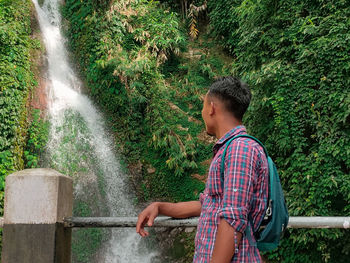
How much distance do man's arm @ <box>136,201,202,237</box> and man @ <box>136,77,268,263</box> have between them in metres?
0.36

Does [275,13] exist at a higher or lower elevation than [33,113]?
higher

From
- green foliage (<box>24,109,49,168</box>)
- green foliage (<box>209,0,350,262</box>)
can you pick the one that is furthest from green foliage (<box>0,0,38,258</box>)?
green foliage (<box>209,0,350,262</box>)

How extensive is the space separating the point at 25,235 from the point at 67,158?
736 cm

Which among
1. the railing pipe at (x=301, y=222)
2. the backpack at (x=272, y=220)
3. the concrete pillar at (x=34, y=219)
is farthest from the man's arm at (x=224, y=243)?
the concrete pillar at (x=34, y=219)

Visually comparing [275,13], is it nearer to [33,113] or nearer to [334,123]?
[334,123]

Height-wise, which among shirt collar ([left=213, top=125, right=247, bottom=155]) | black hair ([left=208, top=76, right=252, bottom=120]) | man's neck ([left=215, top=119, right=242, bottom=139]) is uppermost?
black hair ([left=208, top=76, right=252, bottom=120])

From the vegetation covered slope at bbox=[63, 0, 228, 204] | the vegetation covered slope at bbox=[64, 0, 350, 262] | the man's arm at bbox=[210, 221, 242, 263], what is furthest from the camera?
the vegetation covered slope at bbox=[63, 0, 228, 204]

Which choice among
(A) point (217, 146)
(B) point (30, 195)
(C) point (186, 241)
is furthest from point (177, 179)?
(A) point (217, 146)

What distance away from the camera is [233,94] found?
159 centimetres

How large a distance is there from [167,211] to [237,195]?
67 cm

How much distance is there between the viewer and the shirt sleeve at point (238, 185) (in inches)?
52.9

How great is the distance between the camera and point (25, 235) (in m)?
2.43

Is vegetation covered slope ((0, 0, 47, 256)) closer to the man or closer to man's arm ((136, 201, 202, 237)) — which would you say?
man's arm ((136, 201, 202, 237))

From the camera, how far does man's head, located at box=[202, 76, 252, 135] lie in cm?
160
